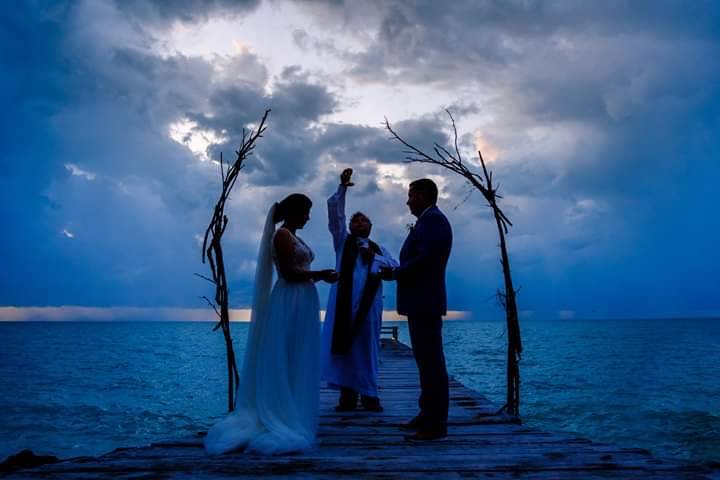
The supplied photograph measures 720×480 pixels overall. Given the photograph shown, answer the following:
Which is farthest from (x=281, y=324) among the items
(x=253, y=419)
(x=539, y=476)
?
(x=539, y=476)

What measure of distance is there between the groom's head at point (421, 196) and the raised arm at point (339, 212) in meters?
1.05

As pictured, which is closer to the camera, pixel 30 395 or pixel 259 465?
pixel 259 465

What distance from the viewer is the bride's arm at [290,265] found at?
4574mm

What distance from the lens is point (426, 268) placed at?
4.45 m

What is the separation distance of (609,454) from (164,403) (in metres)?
18.8

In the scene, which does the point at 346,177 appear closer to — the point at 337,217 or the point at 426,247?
the point at 337,217

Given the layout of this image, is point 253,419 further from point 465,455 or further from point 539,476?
point 539,476

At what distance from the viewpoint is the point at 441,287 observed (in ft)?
14.9

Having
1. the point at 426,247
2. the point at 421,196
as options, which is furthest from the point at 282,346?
the point at 421,196

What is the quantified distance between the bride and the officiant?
132 centimetres

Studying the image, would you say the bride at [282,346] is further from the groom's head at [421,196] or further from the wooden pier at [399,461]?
the groom's head at [421,196]

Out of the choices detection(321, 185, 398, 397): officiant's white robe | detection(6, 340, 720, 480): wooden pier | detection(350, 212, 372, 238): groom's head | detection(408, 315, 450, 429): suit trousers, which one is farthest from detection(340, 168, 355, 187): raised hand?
detection(6, 340, 720, 480): wooden pier

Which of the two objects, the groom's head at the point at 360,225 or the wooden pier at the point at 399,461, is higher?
the groom's head at the point at 360,225

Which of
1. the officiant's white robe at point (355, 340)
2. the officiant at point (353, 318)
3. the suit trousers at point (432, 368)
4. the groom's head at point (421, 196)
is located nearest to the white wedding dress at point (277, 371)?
the suit trousers at point (432, 368)
